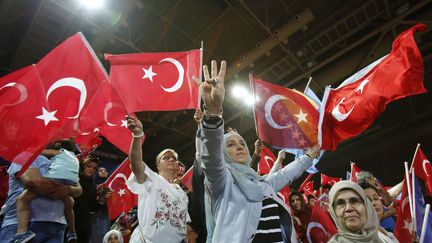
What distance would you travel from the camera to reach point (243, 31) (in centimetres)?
718

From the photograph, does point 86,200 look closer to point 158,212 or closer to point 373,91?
point 158,212

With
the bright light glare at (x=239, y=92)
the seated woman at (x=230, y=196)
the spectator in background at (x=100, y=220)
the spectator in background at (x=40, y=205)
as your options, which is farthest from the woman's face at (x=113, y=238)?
the bright light glare at (x=239, y=92)

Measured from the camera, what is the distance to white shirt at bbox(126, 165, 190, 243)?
2234 millimetres

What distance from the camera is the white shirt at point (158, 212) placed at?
2234mm

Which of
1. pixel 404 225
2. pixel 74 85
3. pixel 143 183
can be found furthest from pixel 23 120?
pixel 404 225

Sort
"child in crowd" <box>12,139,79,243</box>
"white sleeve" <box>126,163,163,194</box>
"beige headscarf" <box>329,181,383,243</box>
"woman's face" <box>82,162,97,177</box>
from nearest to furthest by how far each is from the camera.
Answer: "beige headscarf" <box>329,181,383,243</box>
"child in crowd" <box>12,139,79,243</box>
"white sleeve" <box>126,163,163,194</box>
"woman's face" <box>82,162,97,177</box>

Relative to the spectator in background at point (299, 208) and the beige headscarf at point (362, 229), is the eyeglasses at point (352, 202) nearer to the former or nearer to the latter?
Answer: the beige headscarf at point (362, 229)

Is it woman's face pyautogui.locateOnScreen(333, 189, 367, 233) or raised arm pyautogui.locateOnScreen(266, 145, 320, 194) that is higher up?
raised arm pyautogui.locateOnScreen(266, 145, 320, 194)

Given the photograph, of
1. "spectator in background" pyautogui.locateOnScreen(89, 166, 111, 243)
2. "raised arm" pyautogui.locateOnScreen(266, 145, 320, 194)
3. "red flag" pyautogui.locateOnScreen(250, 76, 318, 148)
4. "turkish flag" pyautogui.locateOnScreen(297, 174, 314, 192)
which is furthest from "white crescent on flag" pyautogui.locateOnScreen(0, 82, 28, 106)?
"turkish flag" pyautogui.locateOnScreen(297, 174, 314, 192)

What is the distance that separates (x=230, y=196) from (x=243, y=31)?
5935mm

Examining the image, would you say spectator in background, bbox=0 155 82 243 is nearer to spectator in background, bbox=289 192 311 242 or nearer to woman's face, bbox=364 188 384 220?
woman's face, bbox=364 188 384 220

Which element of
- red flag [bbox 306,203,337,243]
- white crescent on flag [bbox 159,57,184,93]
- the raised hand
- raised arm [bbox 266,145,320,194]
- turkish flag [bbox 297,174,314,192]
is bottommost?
red flag [bbox 306,203,337,243]

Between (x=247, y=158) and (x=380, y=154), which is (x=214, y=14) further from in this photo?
(x=380, y=154)

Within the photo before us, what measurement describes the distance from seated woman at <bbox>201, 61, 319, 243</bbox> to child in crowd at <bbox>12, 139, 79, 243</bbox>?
126 cm
